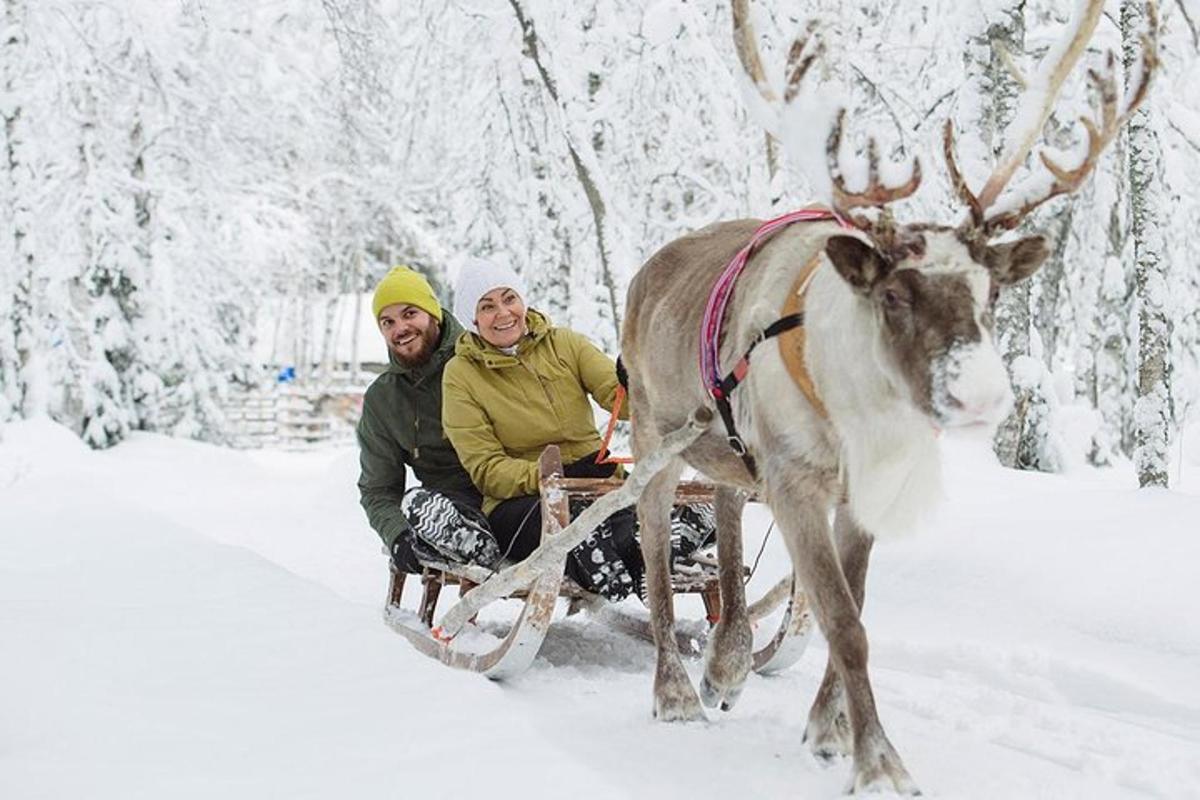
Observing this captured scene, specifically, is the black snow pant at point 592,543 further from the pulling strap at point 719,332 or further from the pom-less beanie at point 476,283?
the pulling strap at point 719,332

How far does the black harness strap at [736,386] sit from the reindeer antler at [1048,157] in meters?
→ 0.56

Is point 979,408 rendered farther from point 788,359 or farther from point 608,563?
point 608,563

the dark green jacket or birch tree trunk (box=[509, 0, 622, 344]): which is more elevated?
birch tree trunk (box=[509, 0, 622, 344])

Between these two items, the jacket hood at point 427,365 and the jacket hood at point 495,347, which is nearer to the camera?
the jacket hood at point 495,347

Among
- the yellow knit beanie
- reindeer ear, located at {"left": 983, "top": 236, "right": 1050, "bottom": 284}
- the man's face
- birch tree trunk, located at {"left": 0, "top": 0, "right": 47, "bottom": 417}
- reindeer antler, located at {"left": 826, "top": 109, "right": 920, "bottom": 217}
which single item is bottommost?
birch tree trunk, located at {"left": 0, "top": 0, "right": 47, "bottom": 417}

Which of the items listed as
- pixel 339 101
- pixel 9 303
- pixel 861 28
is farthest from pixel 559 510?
pixel 9 303

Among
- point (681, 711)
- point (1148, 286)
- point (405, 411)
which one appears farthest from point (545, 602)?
point (1148, 286)

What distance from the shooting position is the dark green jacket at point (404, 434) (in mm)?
5922

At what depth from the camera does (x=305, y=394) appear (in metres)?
32.8

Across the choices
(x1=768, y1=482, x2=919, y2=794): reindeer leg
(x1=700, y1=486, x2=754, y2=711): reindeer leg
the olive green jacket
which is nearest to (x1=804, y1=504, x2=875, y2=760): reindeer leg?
(x1=768, y1=482, x2=919, y2=794): reindeer leg

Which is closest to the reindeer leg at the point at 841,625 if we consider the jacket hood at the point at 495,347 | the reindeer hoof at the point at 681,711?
the reindeer hoof at the point at 681,711

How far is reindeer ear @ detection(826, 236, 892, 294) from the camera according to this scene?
295cm

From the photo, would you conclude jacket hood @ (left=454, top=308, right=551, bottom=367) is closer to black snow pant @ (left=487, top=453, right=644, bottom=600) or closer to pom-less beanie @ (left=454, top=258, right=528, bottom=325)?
pom-less beanie @ (left=454, top=258, right=528, bottom=325)

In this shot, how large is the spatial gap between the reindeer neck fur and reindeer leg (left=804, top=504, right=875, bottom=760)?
10.8 inches
